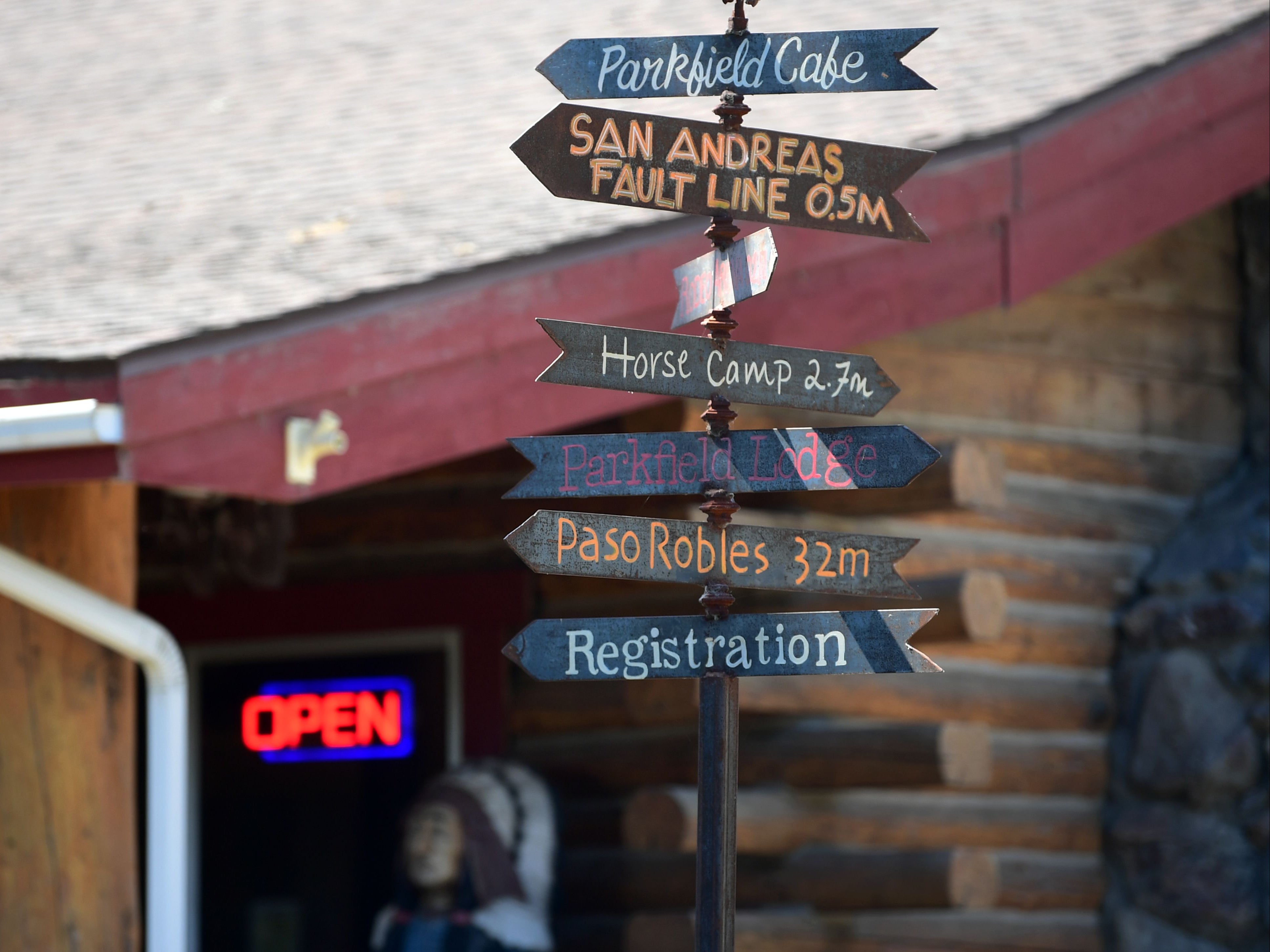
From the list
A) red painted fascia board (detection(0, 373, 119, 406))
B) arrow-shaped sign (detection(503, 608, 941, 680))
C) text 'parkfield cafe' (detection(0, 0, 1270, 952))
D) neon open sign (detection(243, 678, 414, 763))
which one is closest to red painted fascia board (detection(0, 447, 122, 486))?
text 'parkfield cafe' (detection(0, 0, 1270, 952))

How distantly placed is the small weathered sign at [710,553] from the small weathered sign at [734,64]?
0.94 m

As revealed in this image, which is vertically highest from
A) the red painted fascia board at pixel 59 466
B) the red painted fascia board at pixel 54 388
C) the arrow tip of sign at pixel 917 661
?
the red painted fascia board at pixel 54 388

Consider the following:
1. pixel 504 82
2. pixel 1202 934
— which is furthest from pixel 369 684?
pixel 1202 934

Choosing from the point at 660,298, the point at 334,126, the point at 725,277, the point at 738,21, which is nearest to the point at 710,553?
the point at 725,277

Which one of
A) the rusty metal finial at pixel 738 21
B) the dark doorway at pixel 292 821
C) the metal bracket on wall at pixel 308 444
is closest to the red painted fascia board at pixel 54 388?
the metal bracket on wall at pixel 308 444

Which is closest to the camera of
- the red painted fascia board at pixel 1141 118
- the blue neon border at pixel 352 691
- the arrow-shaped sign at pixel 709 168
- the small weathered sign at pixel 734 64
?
the arrow-shaped sign at pixel 709 168

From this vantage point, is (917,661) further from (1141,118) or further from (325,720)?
(325,720)

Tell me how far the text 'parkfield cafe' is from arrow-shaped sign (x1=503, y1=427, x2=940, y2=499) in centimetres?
1

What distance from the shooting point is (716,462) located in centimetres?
401

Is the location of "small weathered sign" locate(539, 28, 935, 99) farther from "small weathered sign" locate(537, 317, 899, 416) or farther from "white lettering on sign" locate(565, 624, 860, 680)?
"white lettering on sign" locate(565, 624, 860, 680)

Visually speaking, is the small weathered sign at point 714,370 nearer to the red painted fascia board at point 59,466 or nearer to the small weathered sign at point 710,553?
the small weathered sign at point 710,553

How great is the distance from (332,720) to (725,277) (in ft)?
15.5

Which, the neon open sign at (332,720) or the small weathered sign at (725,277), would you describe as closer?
the small weathered sign at (725,277)

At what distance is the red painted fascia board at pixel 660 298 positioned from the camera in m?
5.48
